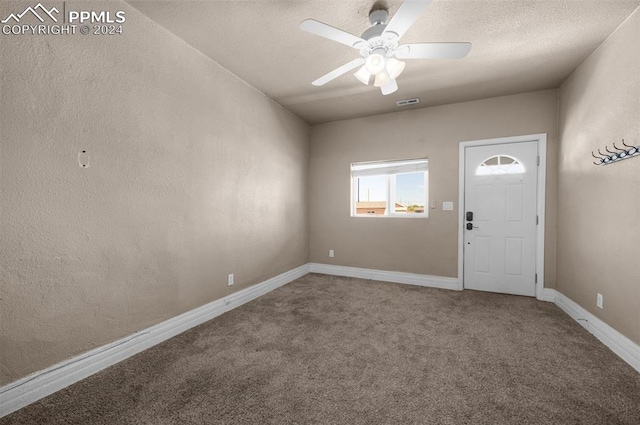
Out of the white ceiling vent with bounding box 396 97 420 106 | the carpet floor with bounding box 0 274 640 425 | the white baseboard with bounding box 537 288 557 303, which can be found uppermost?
the white ceiling vent with bounding box 396 97 420 106

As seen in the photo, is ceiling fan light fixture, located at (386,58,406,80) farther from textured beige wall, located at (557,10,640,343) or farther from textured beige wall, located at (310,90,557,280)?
textured beige wall, located at (310,90,557,280)

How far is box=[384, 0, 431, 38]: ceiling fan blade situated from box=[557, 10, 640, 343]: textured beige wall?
6.21 feet

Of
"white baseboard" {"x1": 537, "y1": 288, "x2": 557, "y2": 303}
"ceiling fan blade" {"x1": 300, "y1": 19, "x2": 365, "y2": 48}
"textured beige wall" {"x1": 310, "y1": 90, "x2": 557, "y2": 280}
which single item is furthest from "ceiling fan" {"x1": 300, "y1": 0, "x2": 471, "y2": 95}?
"white baseboard" {"x1": 537, "y1": 288, "x2": 557, "y2": 303}

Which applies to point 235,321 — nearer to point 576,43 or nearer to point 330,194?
point 330,194

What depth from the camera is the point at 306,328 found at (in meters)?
2.54

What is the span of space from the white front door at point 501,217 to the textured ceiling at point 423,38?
2.86 ft

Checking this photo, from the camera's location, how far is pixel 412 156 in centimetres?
407

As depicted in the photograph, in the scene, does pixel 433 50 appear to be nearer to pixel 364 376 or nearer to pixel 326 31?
pixel 326 31

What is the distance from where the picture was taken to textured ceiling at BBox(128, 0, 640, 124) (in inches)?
78.7

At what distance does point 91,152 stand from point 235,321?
1.91 m

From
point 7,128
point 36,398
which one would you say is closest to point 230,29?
point 7,128

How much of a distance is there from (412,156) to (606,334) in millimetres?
2832

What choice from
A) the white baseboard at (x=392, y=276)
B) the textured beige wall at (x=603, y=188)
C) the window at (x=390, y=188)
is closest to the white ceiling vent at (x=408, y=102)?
the window at (x=390, y=188)

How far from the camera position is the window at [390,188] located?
4137mm
